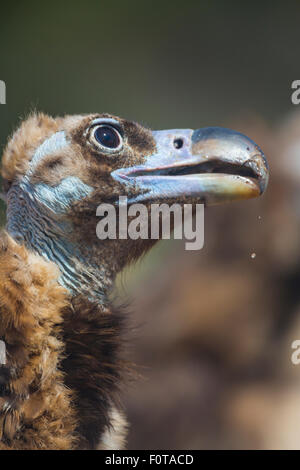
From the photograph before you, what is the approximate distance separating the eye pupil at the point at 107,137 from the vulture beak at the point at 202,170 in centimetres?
10

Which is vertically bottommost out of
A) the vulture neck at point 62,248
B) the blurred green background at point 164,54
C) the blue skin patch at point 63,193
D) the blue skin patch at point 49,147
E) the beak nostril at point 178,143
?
the vulture neck at point 62,248

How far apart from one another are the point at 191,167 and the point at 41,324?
0.79 meters

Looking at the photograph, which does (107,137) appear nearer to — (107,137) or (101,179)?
(107,137)

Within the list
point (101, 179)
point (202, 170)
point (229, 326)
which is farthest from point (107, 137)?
point (229, 326)

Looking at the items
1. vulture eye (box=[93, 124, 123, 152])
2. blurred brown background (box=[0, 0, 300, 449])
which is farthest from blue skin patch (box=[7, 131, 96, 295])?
blurred brown background (box=[0, 0, 300, 449])

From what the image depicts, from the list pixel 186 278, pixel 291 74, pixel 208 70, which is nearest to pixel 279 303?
pixel 186 278

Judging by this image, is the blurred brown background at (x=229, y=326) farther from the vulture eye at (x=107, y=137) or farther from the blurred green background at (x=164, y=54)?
the blurred green background at (x=164, y=54)

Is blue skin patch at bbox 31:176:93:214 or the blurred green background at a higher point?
the blurred green background

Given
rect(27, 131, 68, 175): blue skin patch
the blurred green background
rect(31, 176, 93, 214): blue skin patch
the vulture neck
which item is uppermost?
the blurred green background

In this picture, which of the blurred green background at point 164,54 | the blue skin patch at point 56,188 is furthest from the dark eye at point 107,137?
the blurred green background at point 164,54

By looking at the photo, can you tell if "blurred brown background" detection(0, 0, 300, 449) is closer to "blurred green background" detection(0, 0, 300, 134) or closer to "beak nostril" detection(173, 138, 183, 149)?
"beak nostril" detection(173, 138, 183, 149)

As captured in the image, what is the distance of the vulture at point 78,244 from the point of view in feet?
6.34

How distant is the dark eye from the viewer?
91.4 inches
